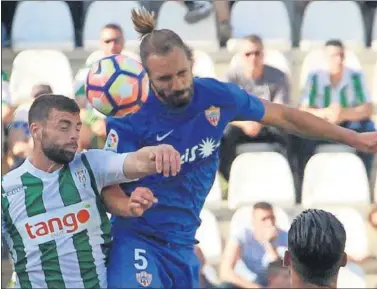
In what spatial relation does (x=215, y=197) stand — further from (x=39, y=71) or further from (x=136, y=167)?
(x=136, y=167)

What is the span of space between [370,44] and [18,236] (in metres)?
3.08

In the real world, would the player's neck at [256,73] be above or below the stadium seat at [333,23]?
below

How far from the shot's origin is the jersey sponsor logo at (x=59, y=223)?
386cm

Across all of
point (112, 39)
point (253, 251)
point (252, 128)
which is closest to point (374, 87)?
point (252, 128)

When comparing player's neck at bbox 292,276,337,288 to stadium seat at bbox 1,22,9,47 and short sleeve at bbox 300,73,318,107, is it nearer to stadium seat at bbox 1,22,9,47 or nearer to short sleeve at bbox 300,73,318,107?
short sleeve at bbox 300,73,318,107

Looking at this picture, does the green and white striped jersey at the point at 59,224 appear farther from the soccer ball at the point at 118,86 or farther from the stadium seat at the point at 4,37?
the stadium seat at the point at 4,37

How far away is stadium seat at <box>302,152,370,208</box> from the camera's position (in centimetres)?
571

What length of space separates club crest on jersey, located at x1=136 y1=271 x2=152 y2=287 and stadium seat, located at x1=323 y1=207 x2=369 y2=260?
1.91 m

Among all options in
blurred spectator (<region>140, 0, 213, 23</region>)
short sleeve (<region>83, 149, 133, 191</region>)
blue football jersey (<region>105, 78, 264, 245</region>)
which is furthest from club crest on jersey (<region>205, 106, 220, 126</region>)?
blurred spectator (<region>140, 0, 213, 23</region>)

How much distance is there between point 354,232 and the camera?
5.57m

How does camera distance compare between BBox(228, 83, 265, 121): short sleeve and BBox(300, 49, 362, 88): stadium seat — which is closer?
BBox(228, 83, 265, 121): short sleeve

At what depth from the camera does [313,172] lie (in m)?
5.73

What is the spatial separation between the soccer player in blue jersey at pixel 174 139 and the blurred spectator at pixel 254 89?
4.81ft

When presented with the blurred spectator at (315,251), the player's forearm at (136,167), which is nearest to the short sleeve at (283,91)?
the player's forearm at (136,167)
